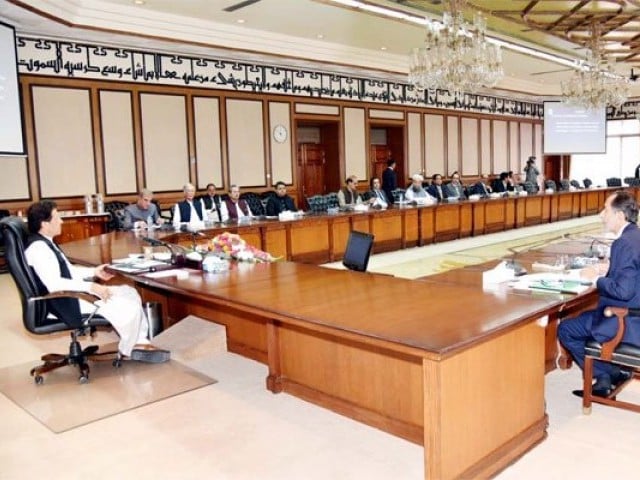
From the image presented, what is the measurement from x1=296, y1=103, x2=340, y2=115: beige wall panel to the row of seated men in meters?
2.40

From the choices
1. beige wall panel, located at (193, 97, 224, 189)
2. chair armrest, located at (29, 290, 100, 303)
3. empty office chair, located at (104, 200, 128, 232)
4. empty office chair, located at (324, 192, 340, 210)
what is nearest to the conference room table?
chair armrest, located at (29, 290, 100, 303)

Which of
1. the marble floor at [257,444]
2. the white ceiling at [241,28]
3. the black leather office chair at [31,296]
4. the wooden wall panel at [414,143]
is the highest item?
the white ceiling at [241,28]

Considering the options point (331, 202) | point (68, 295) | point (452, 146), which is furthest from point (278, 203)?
point (452, 146)

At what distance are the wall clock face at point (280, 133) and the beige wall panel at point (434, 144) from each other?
432 cm

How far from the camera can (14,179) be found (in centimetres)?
806

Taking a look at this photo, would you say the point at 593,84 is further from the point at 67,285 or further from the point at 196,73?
the point at 67,285

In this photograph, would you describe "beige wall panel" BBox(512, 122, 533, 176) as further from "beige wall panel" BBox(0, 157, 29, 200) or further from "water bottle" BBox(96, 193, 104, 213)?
"beige wall panel" BBox(0, 157, 29, 200)

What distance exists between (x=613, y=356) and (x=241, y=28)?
25.3ft

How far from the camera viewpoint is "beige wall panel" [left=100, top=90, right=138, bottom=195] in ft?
29.1

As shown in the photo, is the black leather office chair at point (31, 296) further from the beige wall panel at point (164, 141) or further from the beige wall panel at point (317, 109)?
the beige wall panel at point (317, 109)

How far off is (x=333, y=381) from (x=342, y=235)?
5.42m

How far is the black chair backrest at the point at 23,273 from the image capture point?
11.7 feet

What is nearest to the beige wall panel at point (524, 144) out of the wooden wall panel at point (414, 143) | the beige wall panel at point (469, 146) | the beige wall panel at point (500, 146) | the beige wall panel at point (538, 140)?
the beige wall panel at point (538, 140)

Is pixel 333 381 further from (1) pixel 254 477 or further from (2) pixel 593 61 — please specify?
(2) pixel 593 61
